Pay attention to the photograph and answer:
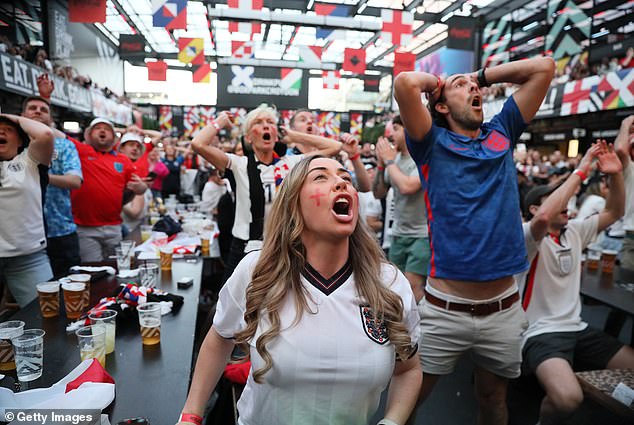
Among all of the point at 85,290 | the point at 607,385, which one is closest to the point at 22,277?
the point at 85,290

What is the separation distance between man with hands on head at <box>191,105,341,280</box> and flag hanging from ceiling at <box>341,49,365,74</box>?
6887 mm

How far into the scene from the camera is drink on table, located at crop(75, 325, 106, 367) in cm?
156

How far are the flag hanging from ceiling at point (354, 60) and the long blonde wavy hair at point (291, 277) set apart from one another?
28.2ft

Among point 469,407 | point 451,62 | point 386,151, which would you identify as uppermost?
point 451,62

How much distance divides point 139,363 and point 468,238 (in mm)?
1477

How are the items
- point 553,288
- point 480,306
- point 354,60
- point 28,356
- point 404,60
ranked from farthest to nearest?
1. point 354,60
2. point 404,60
3. point 553,288
4. point 480,306
5. point 28,356

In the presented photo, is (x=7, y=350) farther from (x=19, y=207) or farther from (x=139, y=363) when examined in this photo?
(x=19, y=207)

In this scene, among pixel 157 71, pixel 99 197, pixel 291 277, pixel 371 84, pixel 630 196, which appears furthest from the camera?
pixel 371 84

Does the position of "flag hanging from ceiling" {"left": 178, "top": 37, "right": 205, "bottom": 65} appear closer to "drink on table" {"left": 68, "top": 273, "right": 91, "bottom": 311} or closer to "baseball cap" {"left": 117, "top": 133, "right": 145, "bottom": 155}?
"baseball cap" {"left": 117, "top": 133, "right": 145, "bottom": 155}

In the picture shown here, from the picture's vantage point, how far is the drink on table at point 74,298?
201 centimetres

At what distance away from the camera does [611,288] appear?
3.06 meters

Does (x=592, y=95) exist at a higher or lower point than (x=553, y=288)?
higher

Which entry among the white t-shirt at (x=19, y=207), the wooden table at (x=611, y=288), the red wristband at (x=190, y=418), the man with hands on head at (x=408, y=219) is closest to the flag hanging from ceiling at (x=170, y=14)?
the white t-shirt at (x=19, y=207)

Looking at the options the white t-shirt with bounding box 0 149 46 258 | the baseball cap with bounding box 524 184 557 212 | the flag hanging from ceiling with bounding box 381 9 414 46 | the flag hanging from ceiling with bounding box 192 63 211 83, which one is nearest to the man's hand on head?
the baseball cap with bounding box 524 184 557 212
